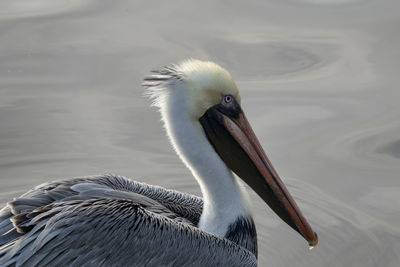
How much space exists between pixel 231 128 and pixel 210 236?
0.70m

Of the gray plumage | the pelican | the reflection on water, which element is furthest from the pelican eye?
the reflection on water

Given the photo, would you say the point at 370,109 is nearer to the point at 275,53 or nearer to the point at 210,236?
the point at 275,53

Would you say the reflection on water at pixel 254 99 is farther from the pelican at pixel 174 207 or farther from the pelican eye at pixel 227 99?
the pelican eye at pixel 227 99

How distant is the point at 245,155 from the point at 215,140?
0.69 ft

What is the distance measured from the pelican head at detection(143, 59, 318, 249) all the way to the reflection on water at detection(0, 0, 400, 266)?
2.30 ft

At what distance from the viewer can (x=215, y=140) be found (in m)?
4.80

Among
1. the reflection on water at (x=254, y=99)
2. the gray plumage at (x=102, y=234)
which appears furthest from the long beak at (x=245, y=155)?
the reflection on water at (x=254, y=99)

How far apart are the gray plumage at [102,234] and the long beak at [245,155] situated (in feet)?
0.97

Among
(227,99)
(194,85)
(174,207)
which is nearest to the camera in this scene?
(194,85)

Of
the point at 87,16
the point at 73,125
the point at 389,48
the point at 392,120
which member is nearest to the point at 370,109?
the point at 392,120

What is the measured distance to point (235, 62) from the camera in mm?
7879

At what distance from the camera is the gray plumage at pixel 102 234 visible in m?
4.12

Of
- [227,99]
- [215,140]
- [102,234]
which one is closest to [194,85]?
[227,99]

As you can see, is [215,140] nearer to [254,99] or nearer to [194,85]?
[194,85]
